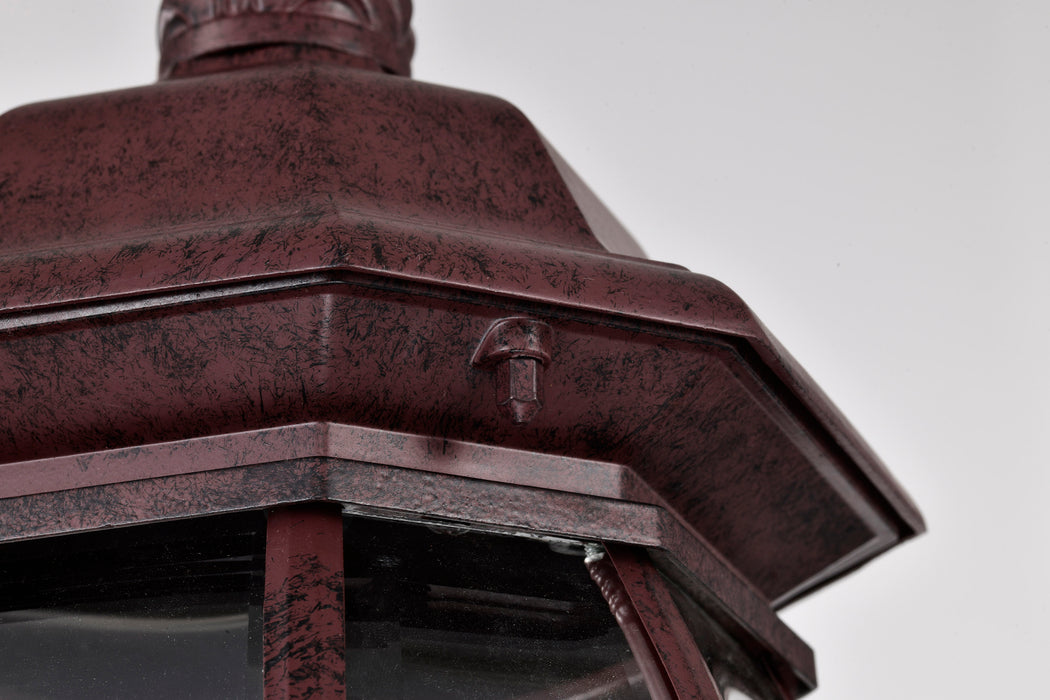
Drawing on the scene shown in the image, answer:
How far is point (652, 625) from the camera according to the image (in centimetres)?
80

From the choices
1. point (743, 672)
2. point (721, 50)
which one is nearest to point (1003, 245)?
point (721, 50)

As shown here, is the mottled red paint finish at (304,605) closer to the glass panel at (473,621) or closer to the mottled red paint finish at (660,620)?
the glass panel at (473,621)

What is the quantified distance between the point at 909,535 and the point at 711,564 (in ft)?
0.73

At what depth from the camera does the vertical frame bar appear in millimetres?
788

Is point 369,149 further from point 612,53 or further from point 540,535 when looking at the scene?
point 612,53

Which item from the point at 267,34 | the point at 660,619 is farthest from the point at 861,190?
the point at 660,619

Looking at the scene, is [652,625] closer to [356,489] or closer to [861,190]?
[356,489]

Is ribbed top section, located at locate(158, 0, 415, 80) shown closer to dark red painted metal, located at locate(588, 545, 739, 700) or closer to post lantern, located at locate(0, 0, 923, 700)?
post lantern, located at locate(0, 0, 923, 700)

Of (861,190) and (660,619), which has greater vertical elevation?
(861,190)

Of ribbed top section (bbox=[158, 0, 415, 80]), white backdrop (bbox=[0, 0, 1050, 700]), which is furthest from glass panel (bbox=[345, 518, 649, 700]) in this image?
white backdrop (bbox=[0, 0, 1050, 700])

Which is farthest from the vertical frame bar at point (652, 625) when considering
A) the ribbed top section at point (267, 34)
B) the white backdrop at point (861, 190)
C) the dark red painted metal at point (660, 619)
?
the white backdrop at point (861, 190)

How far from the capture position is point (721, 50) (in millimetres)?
1706

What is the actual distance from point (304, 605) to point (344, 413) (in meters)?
0.11

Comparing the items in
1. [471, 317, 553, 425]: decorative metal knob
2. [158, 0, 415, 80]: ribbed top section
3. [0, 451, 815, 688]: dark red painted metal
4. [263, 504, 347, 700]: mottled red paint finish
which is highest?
[158, 0, 415, 80]: ribbed top section
